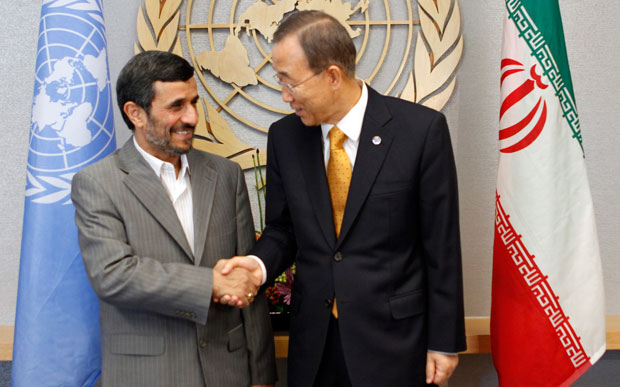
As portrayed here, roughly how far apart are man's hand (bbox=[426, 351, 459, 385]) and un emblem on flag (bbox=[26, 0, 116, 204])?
138 centimetres

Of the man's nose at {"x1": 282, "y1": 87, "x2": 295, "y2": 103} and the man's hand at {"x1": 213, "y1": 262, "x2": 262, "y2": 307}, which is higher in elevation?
the man's nose at {"x1": 282, "y1": 87, "x2": 295, "y2": 103}

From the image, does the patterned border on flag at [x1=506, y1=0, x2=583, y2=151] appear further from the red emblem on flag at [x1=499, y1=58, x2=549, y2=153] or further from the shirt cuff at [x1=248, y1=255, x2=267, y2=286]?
the shirt cuff at [x1=248, y1=255, x2=267, y2=286]

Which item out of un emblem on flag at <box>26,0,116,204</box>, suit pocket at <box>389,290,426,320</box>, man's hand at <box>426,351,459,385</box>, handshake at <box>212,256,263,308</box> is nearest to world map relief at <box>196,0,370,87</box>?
un emblem on flag at <box>26,0,116,204</box>

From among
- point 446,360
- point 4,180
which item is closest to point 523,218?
point 446,360

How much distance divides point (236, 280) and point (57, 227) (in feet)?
2.54

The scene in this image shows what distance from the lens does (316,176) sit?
1673 mm

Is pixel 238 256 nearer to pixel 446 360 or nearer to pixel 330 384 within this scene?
pixel 330 384

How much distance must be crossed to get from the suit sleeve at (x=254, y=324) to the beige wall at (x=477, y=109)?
798 mm

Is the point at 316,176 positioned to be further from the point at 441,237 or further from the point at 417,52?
the point at 417,52

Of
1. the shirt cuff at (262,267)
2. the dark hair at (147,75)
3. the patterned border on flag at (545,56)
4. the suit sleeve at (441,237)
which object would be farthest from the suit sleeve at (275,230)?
the patterned border on flag at (545,56)

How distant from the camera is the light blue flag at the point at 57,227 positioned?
1.94m

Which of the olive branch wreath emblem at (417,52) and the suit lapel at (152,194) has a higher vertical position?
the olive branch wreath emblem at (417,52)

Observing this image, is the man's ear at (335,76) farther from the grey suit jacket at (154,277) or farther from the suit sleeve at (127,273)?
the suit sleeve at (127,273)

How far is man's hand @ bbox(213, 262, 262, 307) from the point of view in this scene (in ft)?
5.30
